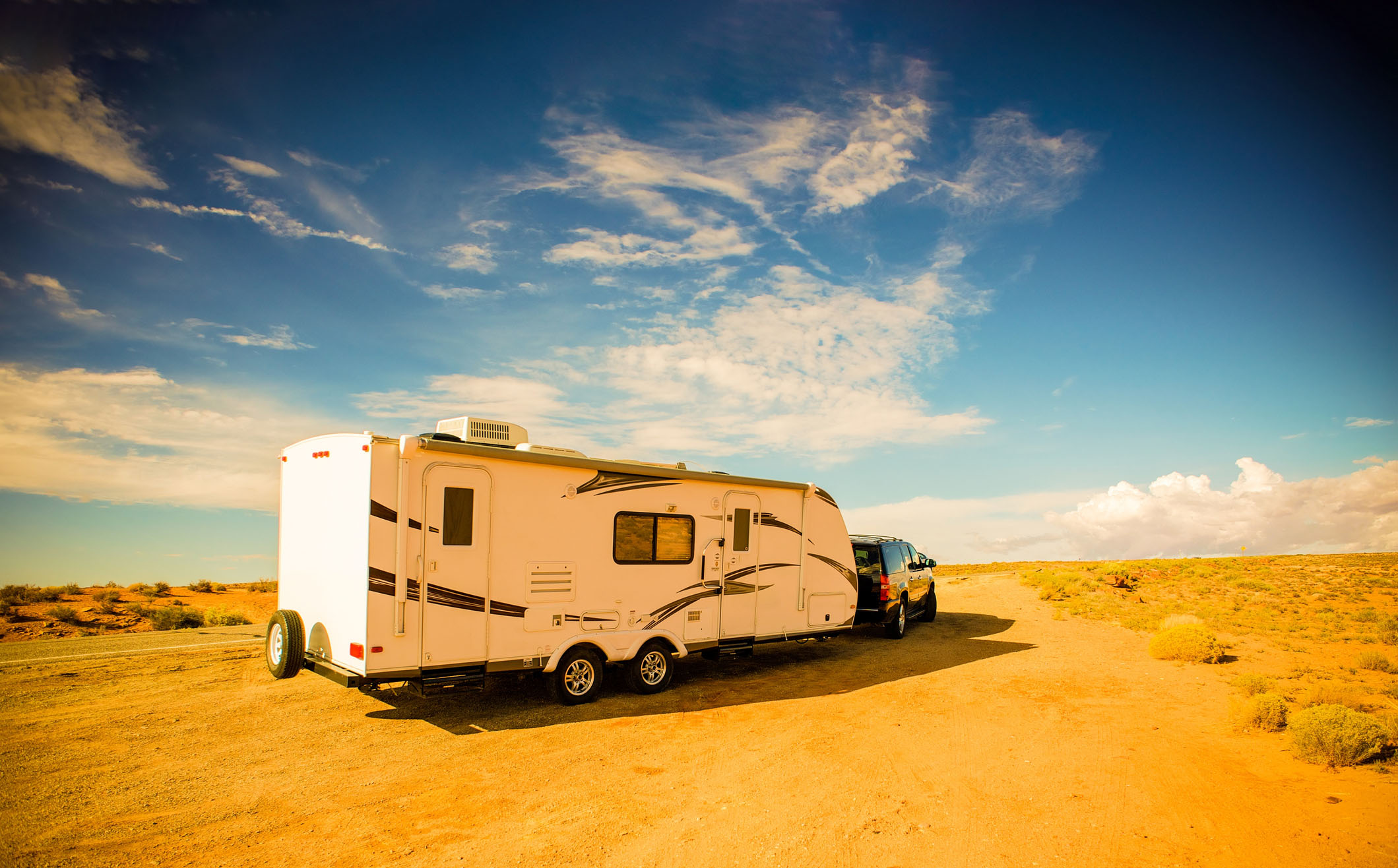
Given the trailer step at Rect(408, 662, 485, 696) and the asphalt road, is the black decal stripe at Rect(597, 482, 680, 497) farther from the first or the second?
the asphalt road

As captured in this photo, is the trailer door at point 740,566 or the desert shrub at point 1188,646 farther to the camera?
the desert shrub at point 1188,646

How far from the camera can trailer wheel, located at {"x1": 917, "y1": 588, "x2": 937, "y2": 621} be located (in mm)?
16562

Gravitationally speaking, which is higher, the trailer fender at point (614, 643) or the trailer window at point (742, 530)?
the trailer window at point (742, 530)

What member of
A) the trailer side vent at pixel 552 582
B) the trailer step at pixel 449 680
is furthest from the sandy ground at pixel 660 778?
the trailer side vent at pixel 552 582

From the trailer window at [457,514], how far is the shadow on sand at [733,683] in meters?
1.95

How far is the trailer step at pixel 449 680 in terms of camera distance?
7.06 meters

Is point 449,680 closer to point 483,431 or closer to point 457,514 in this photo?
point 457,514

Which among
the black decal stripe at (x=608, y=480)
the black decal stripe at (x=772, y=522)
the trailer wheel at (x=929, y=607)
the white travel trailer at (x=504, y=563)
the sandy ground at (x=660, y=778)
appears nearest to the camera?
the sandy ground at (x=660, y=778)

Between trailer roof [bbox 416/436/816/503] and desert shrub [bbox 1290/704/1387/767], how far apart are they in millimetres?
6423

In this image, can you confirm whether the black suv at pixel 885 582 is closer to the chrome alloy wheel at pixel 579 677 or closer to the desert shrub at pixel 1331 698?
the chrome alloy wheel at pixel 579 677

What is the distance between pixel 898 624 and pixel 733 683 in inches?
214

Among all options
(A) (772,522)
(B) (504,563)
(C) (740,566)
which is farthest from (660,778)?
(A) (772,522)

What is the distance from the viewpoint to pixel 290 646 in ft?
24.6

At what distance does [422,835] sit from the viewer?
4.95 m
